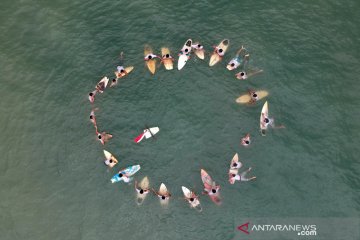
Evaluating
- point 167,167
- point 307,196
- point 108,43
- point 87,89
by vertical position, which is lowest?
point 307,196

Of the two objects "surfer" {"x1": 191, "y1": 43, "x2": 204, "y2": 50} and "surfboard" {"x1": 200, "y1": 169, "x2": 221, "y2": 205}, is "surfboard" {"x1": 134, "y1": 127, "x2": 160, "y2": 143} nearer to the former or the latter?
"surfboard" {"x1": 200, "y1": 169, "x2": 221, "y2": 205}

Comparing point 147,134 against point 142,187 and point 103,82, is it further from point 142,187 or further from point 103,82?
point 103,82

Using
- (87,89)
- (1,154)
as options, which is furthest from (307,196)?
(1,154)

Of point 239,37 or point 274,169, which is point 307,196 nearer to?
point 274,169

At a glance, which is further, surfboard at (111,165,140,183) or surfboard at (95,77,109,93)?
surfboard at (95,77,109,93)

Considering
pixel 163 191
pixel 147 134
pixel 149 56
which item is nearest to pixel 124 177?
pixel 163 191

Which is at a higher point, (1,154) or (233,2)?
(233,2)

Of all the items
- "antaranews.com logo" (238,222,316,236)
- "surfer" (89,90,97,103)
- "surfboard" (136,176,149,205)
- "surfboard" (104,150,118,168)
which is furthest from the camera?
"surfer" (89,90,97,103)

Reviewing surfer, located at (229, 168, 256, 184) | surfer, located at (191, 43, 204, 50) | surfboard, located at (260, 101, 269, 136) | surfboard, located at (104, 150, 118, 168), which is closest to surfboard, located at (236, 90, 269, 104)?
surfboard, located at (260, 101, 269, 136)
